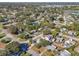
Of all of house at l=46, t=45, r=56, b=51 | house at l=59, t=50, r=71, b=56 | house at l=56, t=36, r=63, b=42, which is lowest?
house at l=59, t=50, r=71, b=56

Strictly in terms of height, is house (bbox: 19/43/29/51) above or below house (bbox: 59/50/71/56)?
above

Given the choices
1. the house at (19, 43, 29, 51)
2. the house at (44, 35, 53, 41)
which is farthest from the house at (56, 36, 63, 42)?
the house at (19, 43, 29, 51)

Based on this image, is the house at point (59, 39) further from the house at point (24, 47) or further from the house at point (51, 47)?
the house at point (24, 47)

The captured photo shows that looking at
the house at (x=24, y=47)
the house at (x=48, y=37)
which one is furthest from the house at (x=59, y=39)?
the house at (x=24, y=47)

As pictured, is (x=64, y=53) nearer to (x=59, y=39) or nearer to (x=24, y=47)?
(x=59, y=39)

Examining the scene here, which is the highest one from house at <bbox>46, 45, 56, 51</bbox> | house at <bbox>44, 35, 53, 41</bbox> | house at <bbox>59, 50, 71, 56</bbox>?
house at <bbox>44, 35, 53, 41</bbox>

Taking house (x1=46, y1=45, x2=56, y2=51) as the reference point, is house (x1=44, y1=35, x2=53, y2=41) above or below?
above

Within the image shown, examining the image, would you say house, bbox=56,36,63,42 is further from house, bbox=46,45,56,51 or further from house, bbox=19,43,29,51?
house, bbox=19,43,29,51

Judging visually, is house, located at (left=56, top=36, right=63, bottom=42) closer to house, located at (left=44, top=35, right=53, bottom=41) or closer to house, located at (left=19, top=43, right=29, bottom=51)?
house, located at (left=44, top=35, right=53, bottom=41)

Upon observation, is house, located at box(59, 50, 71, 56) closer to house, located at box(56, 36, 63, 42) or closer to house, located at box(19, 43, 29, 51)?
house, located at box(56, 36, 63, 42)

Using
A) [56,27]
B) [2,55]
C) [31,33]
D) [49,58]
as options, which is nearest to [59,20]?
[56,27]

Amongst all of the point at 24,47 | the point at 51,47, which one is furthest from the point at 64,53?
the point at 24,47
